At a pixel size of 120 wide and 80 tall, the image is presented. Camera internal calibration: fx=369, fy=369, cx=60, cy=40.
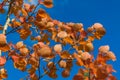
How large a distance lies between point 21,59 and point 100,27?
120 centimetres

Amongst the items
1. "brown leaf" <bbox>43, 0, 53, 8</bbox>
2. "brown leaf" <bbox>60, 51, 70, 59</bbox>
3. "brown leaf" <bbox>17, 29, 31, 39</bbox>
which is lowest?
"brown leaf" <bbox>60, 51, 70, 59</bbox>

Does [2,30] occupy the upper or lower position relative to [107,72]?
upper

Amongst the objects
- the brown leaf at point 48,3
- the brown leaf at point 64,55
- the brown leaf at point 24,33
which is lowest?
the brown leaf at point 64,55

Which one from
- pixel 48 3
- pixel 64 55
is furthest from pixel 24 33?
pixel 64 55

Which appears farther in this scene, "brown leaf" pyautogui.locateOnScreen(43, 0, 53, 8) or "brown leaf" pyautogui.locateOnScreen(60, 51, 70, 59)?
"brown leaf" pyautogui.locateOnScreen(43, 0, 53, 8)

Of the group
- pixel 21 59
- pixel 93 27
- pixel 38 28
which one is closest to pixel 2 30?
pixel 38 28

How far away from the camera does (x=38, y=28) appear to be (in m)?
6.03

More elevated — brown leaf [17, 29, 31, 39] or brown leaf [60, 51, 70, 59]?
brown leaf [17, 29, 31, 39]

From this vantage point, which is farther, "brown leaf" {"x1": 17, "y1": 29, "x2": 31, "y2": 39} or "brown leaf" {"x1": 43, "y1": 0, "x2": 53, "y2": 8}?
"brown leaf" {"x1": 17, "y1": 29, "x2": 31, "y2": 39}

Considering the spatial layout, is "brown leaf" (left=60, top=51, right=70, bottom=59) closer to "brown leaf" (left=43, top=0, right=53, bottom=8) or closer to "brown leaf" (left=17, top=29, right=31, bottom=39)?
"brown leaf" (left=43, top=0, right=53, bottom=8)

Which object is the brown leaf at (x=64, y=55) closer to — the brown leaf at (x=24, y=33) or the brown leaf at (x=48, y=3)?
the brown leaf at (x=48, y=3)

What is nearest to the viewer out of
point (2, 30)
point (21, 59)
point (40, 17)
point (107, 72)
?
point (107, 72)

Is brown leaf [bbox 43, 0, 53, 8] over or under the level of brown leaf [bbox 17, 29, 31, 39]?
over

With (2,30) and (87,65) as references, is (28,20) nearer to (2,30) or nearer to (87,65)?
(2,30)
